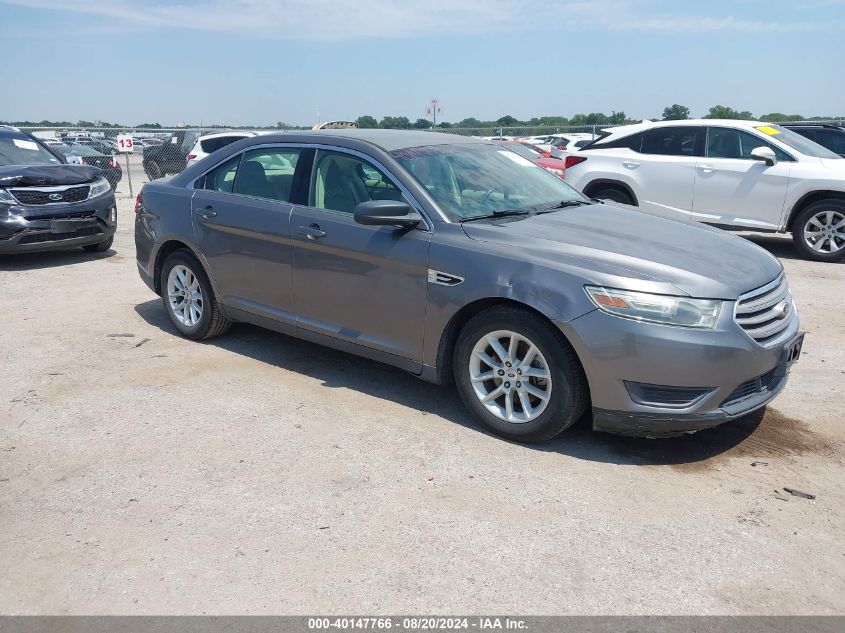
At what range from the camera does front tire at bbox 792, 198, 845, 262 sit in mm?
9711

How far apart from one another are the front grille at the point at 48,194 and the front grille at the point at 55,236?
0.38m

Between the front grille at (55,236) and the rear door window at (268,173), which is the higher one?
the rear door window at (268,173)

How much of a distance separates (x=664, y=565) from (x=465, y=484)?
1.06 m

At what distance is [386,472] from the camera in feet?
13.3

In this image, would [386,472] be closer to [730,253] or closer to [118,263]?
[730,253]

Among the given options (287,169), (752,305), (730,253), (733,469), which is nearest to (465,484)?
(733,469)

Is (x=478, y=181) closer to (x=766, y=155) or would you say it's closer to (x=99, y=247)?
(x=766, y=155)

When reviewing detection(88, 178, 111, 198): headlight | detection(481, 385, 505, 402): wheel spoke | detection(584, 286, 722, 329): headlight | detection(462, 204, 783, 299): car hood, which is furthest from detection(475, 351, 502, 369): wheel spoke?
detection(88, 178, 111, 198): headlight

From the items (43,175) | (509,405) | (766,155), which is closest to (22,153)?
(43,175)

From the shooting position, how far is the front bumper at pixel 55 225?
8930 millimetres

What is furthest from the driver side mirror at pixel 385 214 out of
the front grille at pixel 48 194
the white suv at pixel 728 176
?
the front grille at pixel 48 194

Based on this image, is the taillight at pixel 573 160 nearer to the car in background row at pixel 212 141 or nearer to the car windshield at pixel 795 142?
the car windshield at pixel 795 142

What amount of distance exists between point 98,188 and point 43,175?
0.71 meters

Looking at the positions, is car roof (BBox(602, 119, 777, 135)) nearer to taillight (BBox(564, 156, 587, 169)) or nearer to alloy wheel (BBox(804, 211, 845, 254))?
taillight (BBox(564, 156, 587, 169))
